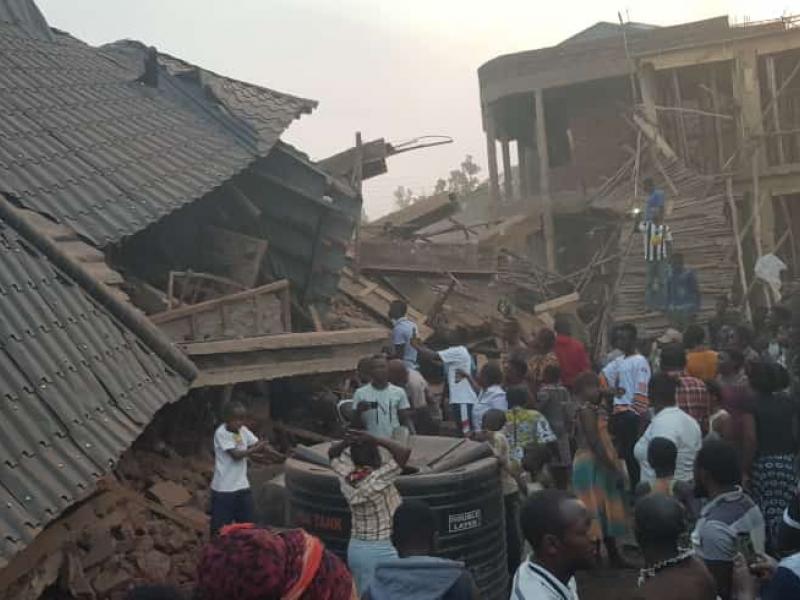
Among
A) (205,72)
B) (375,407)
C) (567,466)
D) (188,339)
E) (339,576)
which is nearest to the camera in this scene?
(339,576)

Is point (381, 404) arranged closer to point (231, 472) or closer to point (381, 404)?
point (381, 404)

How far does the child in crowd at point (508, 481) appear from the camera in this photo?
6.58 m

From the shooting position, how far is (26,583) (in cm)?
441

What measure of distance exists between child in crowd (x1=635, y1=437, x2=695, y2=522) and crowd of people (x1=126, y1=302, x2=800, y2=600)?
1 cm

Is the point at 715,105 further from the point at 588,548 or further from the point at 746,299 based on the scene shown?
the point at 588,548

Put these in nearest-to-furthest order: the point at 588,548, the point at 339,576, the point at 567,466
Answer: the point at 339,576
the point at 588,548
the point at 567,466

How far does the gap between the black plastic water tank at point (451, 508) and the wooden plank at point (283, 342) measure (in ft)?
6.84

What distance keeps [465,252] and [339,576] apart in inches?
527

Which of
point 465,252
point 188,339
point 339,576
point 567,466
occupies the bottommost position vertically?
point 567,466

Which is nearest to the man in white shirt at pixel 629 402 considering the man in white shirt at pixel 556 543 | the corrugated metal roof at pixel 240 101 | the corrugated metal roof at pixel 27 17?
the corrugated metal roof at pixel 240 101

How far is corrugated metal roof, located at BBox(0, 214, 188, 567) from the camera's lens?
3.36m

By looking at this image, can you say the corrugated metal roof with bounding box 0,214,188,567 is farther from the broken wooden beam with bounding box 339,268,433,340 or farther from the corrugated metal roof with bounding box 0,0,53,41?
the broken wooden beam with bounding box 339,268,433,340

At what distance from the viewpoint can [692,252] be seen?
16500 mm

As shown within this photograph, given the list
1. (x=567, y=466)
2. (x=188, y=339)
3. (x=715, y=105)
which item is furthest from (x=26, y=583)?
(x=715, y=105)
